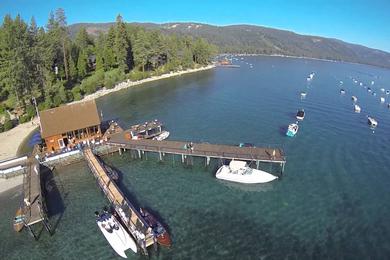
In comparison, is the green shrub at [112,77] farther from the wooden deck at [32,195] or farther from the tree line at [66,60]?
the wooden deck at [32,195]

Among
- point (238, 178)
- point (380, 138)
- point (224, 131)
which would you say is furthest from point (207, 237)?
point (380, 138)

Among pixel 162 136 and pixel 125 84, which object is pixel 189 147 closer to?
pixel 162 136

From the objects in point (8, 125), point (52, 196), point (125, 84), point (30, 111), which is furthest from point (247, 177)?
point (125, 84)

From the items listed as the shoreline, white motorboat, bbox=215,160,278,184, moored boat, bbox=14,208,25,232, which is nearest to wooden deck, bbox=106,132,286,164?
white motorboat, bbox=215,160,278,184

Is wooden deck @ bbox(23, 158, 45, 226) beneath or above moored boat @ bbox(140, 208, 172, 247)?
above

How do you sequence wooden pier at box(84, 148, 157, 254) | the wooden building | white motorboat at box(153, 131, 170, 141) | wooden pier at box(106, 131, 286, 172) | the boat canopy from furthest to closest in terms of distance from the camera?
white motorboat at box(153, 131, 170, 141) → the wooden building → wooden pier at box(106, 131, 286, 172) → the boat canopy → wooden pier at box(84, 148, 157, 254)

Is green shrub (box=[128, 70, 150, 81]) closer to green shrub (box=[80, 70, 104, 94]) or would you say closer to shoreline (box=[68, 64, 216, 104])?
shoreline (box=[68, 64, 216, 104])
